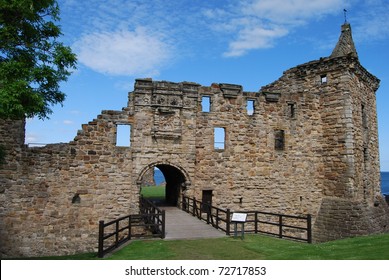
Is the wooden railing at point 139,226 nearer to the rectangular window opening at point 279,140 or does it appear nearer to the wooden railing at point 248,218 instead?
the wooden railing at point 248,218

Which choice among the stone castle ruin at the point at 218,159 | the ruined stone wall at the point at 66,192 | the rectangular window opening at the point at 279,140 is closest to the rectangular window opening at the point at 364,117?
the stone castle ruin at the point at 218,159

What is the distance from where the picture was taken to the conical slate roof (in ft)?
77.0

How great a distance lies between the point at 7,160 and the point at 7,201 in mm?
1757

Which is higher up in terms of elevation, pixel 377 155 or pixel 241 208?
pixel 377 155

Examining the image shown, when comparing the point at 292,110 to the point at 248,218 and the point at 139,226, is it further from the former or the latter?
the point at 139,226

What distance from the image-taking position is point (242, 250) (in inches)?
474

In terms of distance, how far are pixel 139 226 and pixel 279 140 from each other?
31.3 feet

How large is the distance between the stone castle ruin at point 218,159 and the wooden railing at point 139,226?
69cm

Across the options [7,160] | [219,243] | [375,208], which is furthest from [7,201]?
[375,208]

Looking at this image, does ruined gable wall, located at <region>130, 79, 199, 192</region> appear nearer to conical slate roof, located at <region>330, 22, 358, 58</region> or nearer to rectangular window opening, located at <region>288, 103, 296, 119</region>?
rectangular window opening, located at <region>288, 103, 296, 119</region>

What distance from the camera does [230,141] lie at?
1975 centimetres

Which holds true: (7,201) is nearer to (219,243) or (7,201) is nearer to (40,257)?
(40,257)

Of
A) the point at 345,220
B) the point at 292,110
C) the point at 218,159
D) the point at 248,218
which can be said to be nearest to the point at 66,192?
the point at 218,159

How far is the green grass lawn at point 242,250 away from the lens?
35.0 feet
